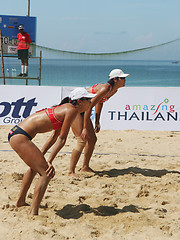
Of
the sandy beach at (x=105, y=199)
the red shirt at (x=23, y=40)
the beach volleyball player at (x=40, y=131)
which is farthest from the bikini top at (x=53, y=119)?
the red shirt at (x=23, y=40)

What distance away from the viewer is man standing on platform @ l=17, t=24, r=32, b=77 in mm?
14305

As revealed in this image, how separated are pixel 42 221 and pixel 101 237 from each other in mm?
645

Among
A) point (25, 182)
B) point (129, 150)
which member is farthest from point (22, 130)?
point (129, 150)

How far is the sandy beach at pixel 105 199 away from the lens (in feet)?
12.3

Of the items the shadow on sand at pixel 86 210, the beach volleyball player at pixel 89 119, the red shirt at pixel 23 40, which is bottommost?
the shadow on sand at pixel 86 210

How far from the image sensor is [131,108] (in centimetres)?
1040

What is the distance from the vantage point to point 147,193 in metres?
5.06

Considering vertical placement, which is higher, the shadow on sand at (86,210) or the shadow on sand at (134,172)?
the shadow on sand at (86,210)

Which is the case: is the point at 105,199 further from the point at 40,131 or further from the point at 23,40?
the point at 23,40

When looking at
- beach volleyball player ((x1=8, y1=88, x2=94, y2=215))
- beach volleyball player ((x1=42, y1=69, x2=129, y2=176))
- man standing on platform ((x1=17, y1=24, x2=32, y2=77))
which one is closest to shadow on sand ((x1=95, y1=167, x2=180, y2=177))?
beach volleyball player ((x1=42, y1=69, x2=129, y2=176))

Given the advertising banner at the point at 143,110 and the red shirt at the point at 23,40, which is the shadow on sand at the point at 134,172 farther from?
the red shirt at the point at 23,40

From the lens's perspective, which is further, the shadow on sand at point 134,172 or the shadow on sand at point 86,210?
the shadow on sand at point 134,172

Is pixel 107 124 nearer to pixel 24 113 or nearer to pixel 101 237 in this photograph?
pixel 24 113

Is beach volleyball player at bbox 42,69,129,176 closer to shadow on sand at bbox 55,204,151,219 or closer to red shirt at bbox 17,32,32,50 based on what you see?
shadow on sand at bbox 55,204,151,219
